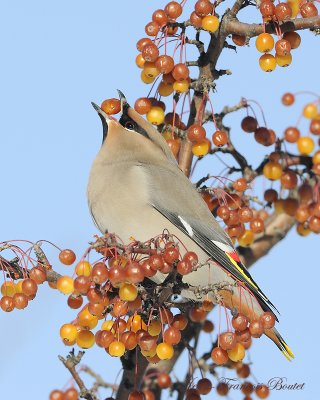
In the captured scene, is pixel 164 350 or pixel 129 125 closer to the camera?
pixel 164 350

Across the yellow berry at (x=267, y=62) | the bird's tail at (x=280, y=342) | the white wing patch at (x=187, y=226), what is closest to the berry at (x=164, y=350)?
the bird's tail at (x=280, y=342)

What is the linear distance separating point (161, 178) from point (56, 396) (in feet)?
4.16

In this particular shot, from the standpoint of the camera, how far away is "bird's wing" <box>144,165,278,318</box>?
5000 mm

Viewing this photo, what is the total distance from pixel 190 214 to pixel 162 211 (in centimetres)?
15

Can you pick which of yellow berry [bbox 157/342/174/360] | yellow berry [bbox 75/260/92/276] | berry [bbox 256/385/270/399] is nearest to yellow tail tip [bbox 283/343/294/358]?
berry [bbox 256/385/270/399]

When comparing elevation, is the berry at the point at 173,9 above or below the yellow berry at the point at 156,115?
above

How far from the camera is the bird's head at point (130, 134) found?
5.30 metres

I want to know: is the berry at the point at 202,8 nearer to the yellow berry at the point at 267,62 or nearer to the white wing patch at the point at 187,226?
the yellow berry at the point at 267,62

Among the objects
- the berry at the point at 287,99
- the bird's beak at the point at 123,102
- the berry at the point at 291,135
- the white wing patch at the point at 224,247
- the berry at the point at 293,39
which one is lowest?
the white wing patch at the point at 224,247

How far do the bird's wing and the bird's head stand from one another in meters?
0.20

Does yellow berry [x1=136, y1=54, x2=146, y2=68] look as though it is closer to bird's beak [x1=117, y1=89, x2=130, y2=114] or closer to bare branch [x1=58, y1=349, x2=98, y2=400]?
bird's beak [x1=117, y1=89, x2=130, y2=114]

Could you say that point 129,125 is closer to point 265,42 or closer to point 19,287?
point 265,42

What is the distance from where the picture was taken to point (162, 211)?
5.06 meters

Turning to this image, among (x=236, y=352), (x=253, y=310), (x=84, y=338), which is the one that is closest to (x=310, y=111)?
(x=253, y=310)
